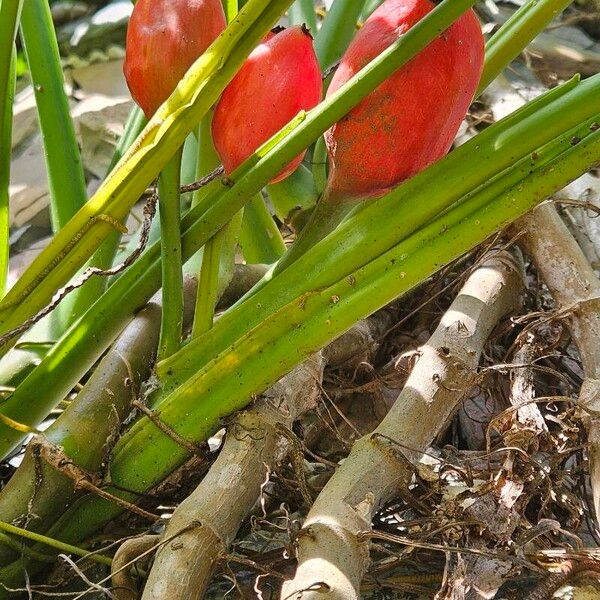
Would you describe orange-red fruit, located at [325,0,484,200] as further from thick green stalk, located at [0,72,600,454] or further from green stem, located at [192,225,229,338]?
green stem, located at [192,225,229,338]

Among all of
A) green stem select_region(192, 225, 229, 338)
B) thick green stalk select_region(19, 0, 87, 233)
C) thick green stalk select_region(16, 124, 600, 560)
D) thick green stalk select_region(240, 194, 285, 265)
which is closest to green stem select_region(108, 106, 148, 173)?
thick green stalk select_region(19, 0, 87, 233)

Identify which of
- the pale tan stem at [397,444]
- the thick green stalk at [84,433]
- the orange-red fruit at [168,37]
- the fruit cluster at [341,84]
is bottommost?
the pale tan stem at [397,444]

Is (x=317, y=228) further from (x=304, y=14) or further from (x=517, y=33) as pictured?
(x=304, y=14)

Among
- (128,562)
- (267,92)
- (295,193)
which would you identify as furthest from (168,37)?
(128,562)

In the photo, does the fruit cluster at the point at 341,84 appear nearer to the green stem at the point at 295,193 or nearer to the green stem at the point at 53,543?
the green stem at the point at 295,193

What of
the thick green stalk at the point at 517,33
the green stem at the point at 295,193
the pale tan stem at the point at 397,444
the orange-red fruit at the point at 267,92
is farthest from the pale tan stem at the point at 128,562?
the thick green stalk at the point at 517,33

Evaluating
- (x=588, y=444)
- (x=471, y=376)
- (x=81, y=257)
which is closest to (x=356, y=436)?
(x=471, y=376)
